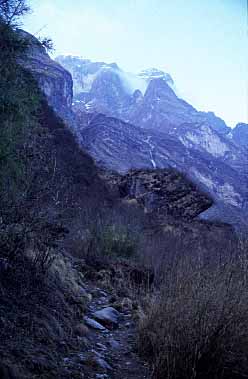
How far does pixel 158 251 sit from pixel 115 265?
2.39 m

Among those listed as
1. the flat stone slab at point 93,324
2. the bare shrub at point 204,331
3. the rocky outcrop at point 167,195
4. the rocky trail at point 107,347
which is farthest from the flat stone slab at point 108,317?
the rocky outcrop at point 167,195

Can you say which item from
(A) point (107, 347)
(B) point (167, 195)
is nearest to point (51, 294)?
(A) point (107, 347)

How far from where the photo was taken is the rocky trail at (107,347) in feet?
14.0

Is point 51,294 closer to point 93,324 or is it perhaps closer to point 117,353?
point 93,324

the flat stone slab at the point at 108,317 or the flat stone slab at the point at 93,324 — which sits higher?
the flat stone slab at the point at 93,324

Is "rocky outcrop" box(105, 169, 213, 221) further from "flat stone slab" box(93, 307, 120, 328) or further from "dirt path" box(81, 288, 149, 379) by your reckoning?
"dirt path" box(81, 288, 149, 379)

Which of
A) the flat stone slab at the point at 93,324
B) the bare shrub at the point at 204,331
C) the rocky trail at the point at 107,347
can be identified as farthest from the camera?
the flat stone slab at the point at 93,324

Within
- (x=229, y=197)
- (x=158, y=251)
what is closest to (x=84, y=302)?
(x=158, y=251)

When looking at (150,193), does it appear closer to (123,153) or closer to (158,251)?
(158,251)

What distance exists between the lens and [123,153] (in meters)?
112

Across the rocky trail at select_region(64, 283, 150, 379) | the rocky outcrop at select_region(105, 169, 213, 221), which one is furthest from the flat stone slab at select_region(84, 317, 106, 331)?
the rocky outcrop at select_region(105, 169, 213, 221)

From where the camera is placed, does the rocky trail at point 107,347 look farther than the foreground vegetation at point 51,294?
Yes

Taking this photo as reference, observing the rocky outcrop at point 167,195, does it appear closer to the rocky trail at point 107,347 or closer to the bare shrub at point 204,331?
the rocky trail at point 107,347

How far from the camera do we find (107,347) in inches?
202
